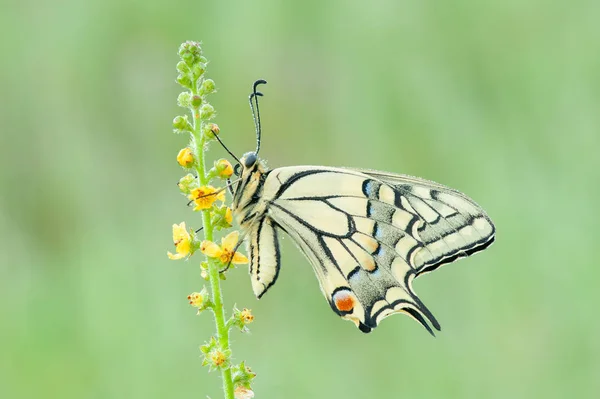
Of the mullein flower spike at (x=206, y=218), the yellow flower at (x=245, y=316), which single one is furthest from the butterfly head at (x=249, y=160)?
the yellow flower at (x=245, y=316)

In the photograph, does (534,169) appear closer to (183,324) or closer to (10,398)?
(183,324)

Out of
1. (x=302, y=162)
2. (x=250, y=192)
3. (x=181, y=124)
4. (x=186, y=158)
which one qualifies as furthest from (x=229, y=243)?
(x=302, y=162)

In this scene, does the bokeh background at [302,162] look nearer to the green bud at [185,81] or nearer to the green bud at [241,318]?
the green bud at [241,318]

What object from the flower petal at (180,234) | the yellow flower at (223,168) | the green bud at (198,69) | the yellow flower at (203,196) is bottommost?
the flower petal at (180,234)

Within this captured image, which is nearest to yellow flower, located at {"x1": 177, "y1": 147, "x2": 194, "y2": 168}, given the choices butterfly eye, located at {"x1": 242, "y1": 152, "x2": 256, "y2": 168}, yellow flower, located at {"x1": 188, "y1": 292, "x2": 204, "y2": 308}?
yellow flower, located at {"x1": 188, "y1": 292, "x2": 204, "y2": 308}

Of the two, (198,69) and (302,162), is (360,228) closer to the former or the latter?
(198,69)

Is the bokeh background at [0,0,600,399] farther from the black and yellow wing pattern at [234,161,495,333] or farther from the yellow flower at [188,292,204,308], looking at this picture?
the yellow flower at [188,292,204,308]

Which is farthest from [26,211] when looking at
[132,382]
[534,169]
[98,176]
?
[534,169]
